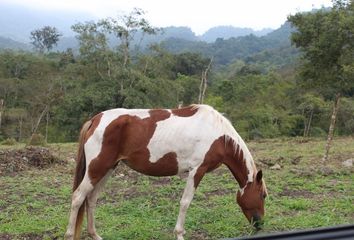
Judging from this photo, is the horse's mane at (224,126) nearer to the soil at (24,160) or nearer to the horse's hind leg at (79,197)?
the horse's hind leg at (79,197)

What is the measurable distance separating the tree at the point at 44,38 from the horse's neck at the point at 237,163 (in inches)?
2603

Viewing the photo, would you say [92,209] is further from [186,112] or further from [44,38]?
[44,38]

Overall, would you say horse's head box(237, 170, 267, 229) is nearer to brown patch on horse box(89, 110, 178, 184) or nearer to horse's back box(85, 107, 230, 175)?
horse's back box(85, 107, 230, 175)

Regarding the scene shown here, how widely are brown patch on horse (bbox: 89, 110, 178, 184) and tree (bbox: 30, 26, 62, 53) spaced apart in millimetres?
65926

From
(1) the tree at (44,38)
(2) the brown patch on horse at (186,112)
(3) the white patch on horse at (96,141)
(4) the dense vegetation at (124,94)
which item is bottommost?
(4) the dense vegetation at (124,94)

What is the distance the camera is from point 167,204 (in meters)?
6.78

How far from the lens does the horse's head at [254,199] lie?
5.52 metres

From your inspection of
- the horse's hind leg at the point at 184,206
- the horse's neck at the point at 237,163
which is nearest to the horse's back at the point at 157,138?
the horse's hind leg at the point at 184,206

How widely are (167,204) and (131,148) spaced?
1.80m

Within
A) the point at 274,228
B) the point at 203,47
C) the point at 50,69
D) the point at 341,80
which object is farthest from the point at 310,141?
the point at 203,47

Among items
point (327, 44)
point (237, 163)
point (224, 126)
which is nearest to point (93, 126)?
point (224, 126)

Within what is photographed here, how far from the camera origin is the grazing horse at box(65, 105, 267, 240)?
5.15 metres

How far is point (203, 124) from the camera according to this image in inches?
212

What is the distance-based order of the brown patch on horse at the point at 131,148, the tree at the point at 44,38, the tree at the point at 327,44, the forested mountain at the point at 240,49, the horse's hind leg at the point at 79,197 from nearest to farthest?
the horse's hind leg at the point at 79,197, the brown patch on horse at the point at 131,148, the tree at the point at 327,44, the tree at the point at 44,38, the forested mountain at the point at 240,49
